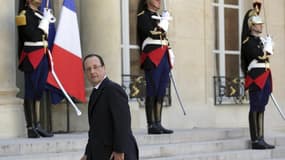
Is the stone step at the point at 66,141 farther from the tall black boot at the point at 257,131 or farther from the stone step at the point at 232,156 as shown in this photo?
the tall black boot at the point at 257,131

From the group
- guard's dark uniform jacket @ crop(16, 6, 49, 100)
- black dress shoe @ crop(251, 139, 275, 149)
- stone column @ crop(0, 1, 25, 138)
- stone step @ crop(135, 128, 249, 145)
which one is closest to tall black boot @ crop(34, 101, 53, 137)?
guard's dark uniform jacket @ crop(16, 6, 49, 100)

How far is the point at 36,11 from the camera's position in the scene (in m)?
9.06

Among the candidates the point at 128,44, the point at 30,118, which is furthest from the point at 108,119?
the point at 128,44

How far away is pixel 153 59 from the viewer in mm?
9586

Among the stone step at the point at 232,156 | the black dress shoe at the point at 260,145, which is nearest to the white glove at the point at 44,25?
the stone step at the point at 232,156

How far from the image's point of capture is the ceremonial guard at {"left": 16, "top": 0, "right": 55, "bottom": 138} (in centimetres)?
892

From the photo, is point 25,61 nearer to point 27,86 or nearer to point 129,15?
point 27,86

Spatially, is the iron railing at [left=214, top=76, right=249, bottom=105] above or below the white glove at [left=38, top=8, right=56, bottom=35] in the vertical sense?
below

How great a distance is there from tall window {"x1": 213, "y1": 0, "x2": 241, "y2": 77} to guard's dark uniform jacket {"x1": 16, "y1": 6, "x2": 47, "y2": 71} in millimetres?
5404

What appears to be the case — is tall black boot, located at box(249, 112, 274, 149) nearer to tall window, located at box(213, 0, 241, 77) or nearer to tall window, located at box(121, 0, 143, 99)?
tall window, located at box(121, 0, 143, 99)

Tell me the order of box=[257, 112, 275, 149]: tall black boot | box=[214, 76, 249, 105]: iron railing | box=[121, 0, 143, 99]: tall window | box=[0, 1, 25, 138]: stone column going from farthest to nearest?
box=[214, 76, 249, 105]: iron railing < box=[121, 0, 143, 99]: tall window < box=[257, 112, 275, 149]: tall black boot < box=[0, 1, 25, 138]: stone column

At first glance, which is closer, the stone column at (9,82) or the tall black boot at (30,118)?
the tall black boot at (30,118)

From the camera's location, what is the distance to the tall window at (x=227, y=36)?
1375cm

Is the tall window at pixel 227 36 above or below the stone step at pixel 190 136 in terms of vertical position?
above
